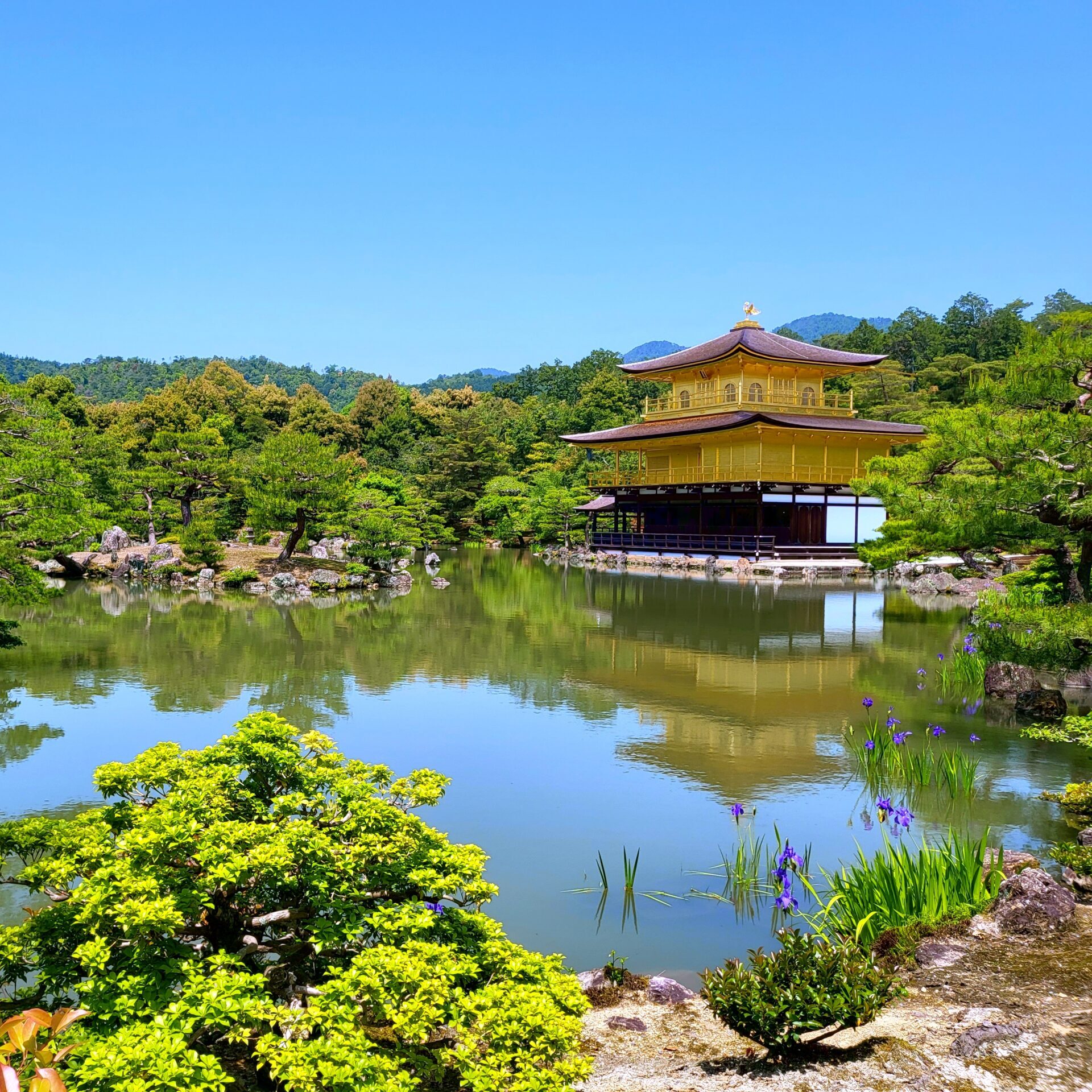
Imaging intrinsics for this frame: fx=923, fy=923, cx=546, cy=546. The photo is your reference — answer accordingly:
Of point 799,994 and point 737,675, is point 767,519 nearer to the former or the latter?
point 737,675

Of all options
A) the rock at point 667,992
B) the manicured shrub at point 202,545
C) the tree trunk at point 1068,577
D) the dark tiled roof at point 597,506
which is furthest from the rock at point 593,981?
the dark tiled roof at point 597,506

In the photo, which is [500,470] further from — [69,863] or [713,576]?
[69,863]

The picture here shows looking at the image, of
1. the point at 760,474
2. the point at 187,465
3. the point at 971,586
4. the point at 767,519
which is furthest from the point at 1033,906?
the point at 187,465

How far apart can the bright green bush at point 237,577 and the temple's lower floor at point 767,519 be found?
13.1 meters

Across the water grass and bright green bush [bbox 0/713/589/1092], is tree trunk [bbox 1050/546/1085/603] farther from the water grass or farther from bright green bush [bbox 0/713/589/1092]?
bright green bush [bbox 0/713/589/1092]

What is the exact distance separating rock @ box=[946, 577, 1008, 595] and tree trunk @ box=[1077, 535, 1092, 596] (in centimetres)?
1124

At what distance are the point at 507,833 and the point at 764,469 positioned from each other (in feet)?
76.8

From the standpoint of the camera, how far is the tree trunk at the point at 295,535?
76.3 ft

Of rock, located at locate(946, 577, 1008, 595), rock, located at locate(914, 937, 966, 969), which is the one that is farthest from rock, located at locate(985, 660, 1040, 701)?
rock, located at locate(946, 577, 1008, 595)

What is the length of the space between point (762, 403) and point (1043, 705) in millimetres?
22816

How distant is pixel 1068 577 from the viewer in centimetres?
973

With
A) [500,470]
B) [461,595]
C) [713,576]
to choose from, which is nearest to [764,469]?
[713,576]

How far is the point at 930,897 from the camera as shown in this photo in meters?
4.22

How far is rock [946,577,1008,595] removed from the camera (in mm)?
20094
